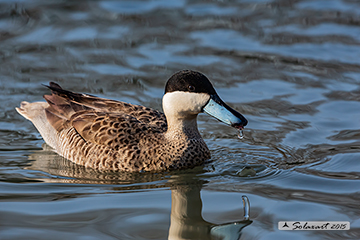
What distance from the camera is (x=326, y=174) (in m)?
7.43

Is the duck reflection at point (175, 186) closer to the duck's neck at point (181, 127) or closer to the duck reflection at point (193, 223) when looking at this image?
the duck reflection at point (193, 223)

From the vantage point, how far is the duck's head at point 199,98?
23.3 ft

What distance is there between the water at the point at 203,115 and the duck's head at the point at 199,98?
2.82ft

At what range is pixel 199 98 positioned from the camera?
7145mm

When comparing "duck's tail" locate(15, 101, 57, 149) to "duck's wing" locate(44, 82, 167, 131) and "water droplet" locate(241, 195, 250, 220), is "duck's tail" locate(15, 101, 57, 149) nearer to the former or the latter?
"duck's wing" locate(44, 82, 167, 131)

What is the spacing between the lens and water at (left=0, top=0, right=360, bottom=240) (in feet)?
20.5

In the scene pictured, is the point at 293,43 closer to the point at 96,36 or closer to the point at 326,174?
the point at 96,36

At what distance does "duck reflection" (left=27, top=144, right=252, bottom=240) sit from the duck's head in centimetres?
93

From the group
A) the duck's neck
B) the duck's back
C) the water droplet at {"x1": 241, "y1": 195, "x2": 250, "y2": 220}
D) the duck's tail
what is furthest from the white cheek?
the duck's tail

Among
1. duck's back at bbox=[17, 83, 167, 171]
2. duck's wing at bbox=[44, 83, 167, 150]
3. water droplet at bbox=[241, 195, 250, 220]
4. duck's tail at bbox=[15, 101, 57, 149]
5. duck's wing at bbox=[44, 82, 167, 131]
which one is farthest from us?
duck's tail at bbox=[15, 101, 57, 149]

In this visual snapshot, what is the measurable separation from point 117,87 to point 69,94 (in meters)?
2.48

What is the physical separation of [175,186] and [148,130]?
1.07 metres

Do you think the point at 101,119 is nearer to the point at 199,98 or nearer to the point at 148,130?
the point at 148,130

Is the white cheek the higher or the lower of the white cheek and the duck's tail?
the higher
